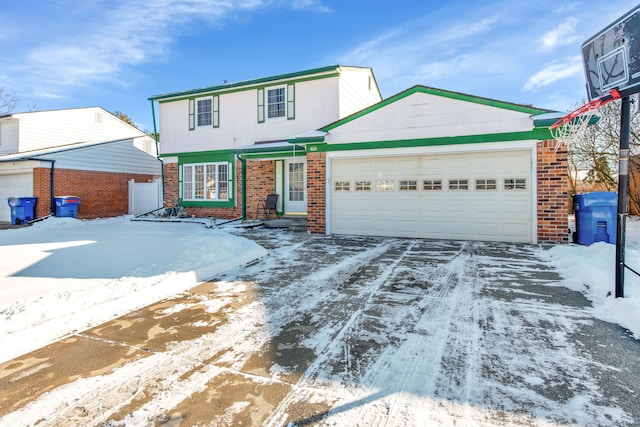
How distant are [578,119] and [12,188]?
20.7 metres

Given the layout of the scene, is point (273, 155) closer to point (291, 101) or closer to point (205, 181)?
point (291, 101)

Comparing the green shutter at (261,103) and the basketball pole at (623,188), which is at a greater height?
the green shutter at (261,103)

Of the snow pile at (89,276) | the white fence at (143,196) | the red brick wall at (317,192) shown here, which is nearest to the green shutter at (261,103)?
the red brick wall at (317,192)

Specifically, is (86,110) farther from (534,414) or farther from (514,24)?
(534,414)

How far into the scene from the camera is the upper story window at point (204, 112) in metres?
15.0

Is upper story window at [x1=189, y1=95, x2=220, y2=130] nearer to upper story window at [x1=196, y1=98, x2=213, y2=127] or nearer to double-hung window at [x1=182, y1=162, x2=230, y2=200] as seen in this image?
upper story window at [x1=196, y1=98, x2=213, y2=127]

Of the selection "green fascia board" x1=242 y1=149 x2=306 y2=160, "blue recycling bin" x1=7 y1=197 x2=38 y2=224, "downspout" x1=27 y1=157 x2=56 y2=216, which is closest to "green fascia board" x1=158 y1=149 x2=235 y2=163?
"green fascia board" x1=242 y1=149 x2=306 y2=160

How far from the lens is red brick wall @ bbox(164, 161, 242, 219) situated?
46.5 ft

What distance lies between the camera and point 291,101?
44.6 ft

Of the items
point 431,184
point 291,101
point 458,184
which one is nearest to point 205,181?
point 291,101

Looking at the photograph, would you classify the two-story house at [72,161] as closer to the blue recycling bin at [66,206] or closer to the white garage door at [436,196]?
the blue recycling bin at [66,206]

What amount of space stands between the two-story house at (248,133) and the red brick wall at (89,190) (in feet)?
12.6

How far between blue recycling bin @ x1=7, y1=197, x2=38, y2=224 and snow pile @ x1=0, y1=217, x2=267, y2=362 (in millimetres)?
6594

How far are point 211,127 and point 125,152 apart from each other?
21.5 feet
